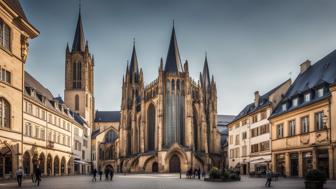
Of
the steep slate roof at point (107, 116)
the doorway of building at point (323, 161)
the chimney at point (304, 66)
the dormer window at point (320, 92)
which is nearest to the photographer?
the doorway of building at point (323, 161)

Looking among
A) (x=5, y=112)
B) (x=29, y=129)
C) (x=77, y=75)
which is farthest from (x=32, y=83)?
(x=77, y=75)

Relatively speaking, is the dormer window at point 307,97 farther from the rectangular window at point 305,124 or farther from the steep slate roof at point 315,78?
the rectangular window at point 305,124

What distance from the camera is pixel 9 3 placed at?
26.1 m

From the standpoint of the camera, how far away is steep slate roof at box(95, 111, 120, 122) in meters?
147

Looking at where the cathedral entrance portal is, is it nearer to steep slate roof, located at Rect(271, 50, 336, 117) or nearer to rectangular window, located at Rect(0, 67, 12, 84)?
steep slate roof, located at Rect(271, 50, 336, 117)

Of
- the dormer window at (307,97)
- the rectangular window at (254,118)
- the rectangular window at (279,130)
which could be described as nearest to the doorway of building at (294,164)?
the rectangular window at (279,130)

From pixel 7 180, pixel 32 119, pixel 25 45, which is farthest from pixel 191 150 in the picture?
pixel 25 45

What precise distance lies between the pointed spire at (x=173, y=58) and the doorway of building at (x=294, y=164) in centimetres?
5281

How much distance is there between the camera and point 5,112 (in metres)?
27.2

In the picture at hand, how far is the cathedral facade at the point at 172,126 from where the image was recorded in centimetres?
9206

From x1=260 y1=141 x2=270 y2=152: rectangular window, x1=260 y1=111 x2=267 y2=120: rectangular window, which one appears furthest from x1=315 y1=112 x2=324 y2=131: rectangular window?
x1=260 y1=111 x2=267 y2=120: rectangular window

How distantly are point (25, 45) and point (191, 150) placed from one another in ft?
218

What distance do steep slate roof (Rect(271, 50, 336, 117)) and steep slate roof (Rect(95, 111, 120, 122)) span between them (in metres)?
96.6

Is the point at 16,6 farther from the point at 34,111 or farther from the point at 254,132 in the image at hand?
the point at 254,132
